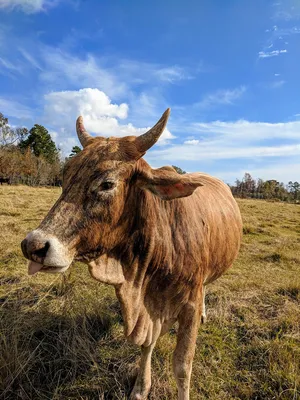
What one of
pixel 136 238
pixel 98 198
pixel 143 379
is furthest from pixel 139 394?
pixel 98 198

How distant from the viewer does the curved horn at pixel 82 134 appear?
111 inches

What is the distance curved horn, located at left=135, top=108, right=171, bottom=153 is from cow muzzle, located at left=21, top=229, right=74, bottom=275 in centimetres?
99

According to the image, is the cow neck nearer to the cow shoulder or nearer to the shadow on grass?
the cow shoulder

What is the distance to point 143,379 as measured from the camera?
9.66 feet

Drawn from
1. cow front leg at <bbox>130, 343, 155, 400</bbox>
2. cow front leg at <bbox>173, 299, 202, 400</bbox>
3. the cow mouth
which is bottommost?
cow front leg at <bbox>130, 343, 155, 400</bbox>

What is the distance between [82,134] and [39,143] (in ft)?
184

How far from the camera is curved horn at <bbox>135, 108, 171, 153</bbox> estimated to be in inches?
89.0

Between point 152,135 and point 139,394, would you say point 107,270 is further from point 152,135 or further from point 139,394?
point 139,394

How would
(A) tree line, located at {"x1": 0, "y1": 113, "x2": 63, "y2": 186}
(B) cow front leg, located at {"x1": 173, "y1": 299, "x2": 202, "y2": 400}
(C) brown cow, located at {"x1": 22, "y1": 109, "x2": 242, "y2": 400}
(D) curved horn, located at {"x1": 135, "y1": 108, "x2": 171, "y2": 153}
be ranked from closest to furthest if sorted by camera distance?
(C) brown cow, located at {"x1": 22, "y1": 109, "x2": 242, "y2": 400} → (D) curved horn, located at {"x1": 135, "y1": 108, "x2": 171, "y2": 153} → (B) cow front leg, located at {"x1": 173, "y1": 299, "x2": 202, "y2": 400} → (A) tree line, located at {"x1": 0, "y1": 113, "x2": 63, "y2": 186}

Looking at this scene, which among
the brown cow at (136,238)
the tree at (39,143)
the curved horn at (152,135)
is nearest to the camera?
the brown cow at (136,238)

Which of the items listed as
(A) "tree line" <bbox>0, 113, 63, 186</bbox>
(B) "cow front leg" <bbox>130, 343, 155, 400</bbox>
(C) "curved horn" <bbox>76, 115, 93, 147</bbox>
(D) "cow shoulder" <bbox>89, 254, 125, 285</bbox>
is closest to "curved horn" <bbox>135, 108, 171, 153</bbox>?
(C) "curved horn" <bbox>76, 115, 93, 147</bbox>

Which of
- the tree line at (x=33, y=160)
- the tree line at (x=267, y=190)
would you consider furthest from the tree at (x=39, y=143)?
the tree line at (x=267, y=190)

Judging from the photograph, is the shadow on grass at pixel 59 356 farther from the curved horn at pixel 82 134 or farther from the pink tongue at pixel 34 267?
the curved horn at pixel 82 134

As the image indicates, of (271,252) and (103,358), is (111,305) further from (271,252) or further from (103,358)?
(271,252)
